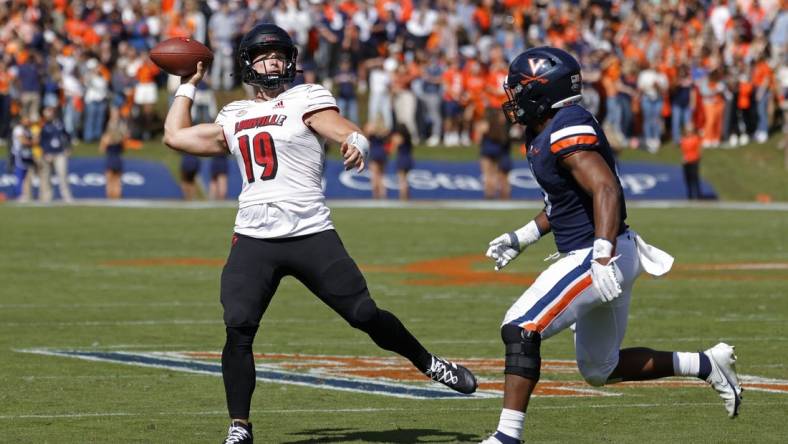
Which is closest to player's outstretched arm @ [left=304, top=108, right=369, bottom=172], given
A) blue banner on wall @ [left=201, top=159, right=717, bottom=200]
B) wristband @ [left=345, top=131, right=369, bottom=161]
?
wristband @ [left=345, top=131, right=369, bottom=161]

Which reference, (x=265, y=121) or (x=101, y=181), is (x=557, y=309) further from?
(x=101, y=181)

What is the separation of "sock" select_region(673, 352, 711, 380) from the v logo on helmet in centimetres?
143

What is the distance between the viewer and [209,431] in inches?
285

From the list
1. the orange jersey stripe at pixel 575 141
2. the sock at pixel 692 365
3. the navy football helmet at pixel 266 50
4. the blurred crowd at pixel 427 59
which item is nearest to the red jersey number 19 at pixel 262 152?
the navy football helmet at pixel 266 50

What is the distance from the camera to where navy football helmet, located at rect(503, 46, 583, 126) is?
657 cm

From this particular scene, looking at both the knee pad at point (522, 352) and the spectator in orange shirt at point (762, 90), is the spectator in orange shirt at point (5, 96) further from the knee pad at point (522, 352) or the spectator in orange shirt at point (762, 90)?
the knee pad at point (522, 352)

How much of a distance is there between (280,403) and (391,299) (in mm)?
5715

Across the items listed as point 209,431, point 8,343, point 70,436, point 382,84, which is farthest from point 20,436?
point 382,84

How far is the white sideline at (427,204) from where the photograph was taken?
26469 millimetres

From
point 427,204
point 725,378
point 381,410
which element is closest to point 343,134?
point 381,410

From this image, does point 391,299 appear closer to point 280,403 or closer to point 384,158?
point 280,403

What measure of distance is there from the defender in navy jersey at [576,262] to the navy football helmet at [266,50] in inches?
40.1

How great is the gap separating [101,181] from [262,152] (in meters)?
22.6

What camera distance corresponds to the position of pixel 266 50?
22.9 ft
